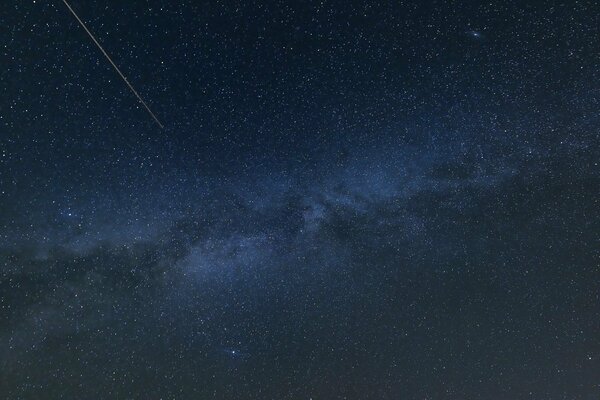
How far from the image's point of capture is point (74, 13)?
8.20 metres

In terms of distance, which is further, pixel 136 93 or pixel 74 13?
pixel 136 93

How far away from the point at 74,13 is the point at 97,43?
0.57 m

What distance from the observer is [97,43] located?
28.4 feet

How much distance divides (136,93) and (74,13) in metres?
1.71

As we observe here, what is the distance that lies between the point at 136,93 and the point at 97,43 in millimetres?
1137

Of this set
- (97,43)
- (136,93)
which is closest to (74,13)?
(97,43)

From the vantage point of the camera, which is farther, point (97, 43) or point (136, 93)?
point (136, 93)

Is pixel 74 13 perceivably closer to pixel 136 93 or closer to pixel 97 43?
pixel 97 43

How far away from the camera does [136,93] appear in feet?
31.4
